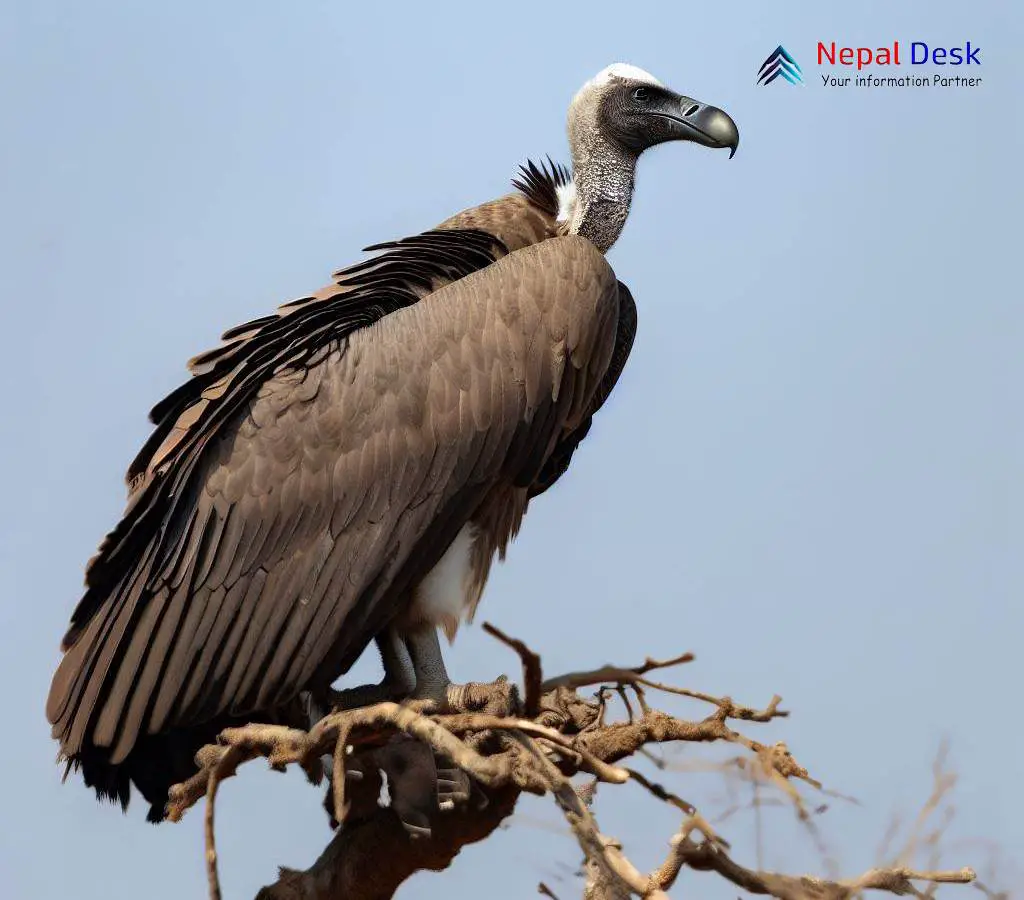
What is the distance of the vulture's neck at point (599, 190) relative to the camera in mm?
8883

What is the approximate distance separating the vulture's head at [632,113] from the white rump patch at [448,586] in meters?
2.58

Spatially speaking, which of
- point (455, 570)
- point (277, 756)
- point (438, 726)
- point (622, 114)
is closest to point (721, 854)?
point (438, 726)

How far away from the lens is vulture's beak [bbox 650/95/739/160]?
28.3 ft

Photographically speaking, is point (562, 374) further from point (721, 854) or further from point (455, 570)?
point (721, 854)

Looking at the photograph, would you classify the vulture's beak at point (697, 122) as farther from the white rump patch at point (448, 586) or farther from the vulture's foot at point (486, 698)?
the vulture's foot at point (486, 698)

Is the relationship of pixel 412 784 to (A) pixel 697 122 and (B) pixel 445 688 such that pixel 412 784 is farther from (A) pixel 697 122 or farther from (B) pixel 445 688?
(A) pixel 697 122

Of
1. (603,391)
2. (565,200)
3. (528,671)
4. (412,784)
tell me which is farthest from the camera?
(565,200)

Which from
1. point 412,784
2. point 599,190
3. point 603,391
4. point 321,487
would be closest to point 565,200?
point 599,190

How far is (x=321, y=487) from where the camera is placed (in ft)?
24.2

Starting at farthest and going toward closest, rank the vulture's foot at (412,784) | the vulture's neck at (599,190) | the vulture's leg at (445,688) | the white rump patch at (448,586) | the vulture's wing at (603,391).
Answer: the vulture's neck at (599,190)
the vulture's wing at (603,391)
the white rump patch at (448,586)
the vulture's leg at (445,688)
the vulture's foot at (412,784)

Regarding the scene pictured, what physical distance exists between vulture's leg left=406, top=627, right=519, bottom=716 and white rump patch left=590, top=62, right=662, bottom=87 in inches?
129

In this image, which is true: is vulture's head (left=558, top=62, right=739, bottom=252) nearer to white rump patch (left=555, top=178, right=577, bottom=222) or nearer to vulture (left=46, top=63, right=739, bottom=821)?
white rump patch (left=555, top=178, right=577, bottom=222)

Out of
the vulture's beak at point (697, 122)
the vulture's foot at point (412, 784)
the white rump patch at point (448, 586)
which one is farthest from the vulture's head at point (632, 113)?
the vulture's foot at point (412, 784)

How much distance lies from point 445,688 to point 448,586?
43 cm
